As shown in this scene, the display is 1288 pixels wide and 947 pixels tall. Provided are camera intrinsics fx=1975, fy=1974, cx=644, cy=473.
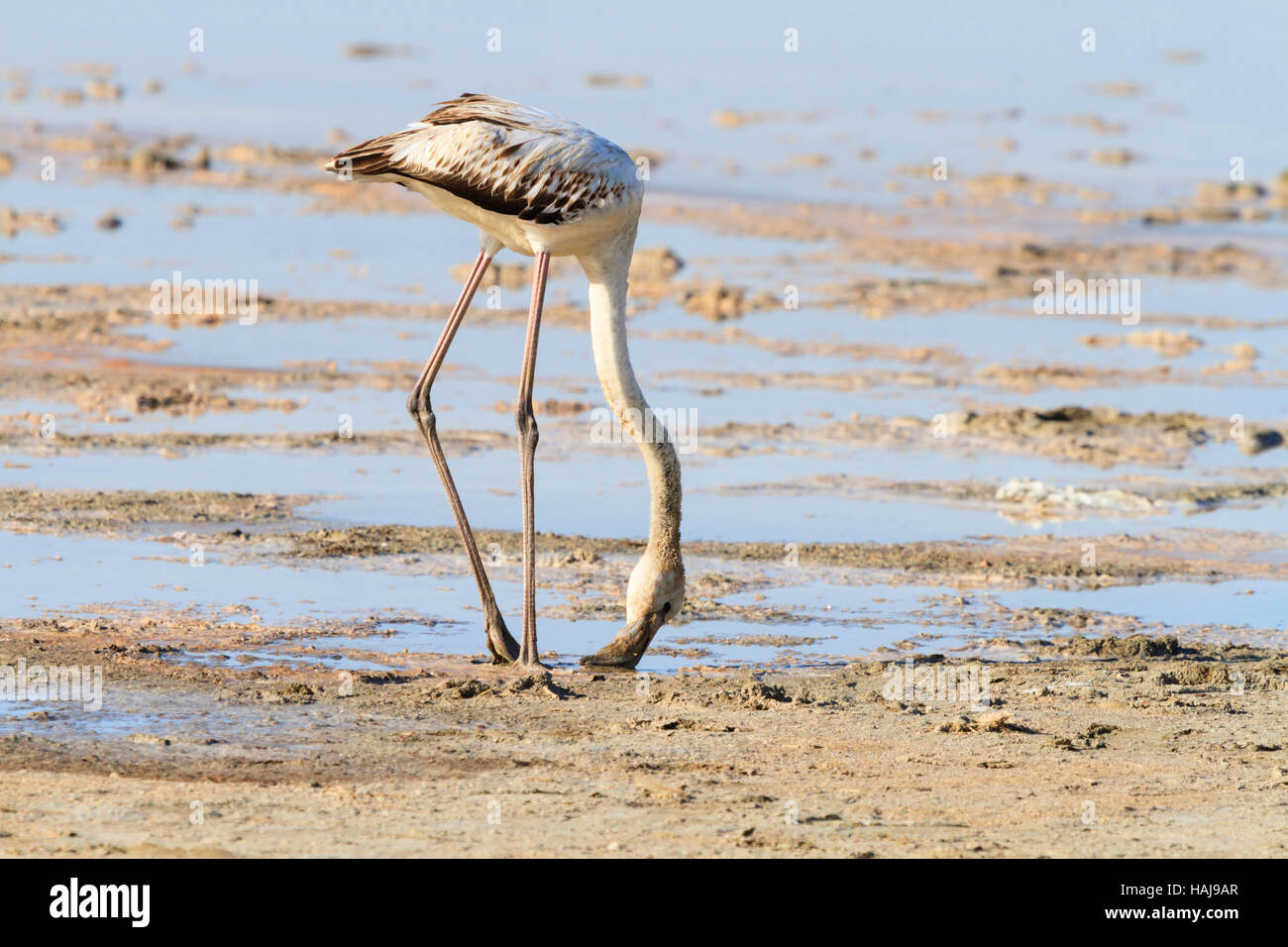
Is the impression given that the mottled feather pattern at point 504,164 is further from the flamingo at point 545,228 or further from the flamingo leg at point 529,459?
the flamingo leg at point 529,459

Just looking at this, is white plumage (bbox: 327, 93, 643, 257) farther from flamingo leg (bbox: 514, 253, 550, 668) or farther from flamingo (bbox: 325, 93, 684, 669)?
flamingo leg (bbox: 514, 253, 550, 668)

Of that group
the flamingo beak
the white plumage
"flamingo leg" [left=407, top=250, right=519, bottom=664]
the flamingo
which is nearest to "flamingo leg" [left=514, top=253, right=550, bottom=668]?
the flamingo

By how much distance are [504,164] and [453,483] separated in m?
1.73

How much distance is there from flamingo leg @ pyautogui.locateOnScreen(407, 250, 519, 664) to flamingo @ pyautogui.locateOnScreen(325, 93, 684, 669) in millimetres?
10

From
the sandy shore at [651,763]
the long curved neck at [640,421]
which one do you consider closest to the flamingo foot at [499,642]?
the sandy shore at [651,763]

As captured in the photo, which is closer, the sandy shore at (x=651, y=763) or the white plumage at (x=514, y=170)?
the sandy shore at (x=651, y=763)

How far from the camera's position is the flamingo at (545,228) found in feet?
33.0

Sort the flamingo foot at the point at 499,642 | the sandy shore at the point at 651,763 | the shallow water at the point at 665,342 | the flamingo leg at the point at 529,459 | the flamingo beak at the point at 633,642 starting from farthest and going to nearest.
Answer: the shallow water at the point at 665,342, the flamingo foot at the point at 499,642, the flamingo leg at the point at 529,459, the flamingo beak at the point at 633,642, the sandy shore at the point at 651,763

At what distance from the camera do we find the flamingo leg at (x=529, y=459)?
10.1 m

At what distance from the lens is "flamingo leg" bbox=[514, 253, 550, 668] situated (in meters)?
10.1

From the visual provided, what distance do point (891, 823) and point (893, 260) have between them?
21886 millimetres

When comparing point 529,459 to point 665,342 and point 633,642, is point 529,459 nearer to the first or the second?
point 633,642

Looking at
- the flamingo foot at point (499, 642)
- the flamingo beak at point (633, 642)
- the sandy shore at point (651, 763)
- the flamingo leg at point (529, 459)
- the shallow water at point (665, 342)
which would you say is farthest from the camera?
the shallow water at point (665, 342)

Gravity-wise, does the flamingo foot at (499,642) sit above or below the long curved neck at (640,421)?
below
